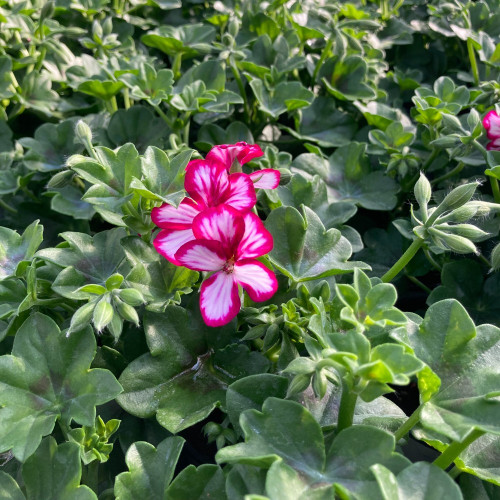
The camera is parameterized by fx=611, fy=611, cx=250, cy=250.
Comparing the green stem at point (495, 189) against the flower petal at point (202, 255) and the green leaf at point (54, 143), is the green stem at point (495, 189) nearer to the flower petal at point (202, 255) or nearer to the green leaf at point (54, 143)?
the flower petal at point (202, 255)

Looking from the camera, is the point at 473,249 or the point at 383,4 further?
the point at 383,4

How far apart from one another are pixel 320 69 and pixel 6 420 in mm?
Result: 1179

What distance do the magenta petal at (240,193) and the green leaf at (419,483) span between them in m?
0.42

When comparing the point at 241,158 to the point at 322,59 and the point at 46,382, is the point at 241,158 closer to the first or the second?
the point at 46,382

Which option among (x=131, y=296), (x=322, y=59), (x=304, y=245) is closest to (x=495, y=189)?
(x=304, y=245)

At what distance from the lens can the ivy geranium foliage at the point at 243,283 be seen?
773 millimetres

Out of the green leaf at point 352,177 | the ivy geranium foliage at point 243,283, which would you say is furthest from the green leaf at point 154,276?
the green leaf at point 352,177

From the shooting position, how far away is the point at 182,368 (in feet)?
3.29

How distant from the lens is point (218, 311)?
0.90 m

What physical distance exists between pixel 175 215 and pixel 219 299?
0.48ft

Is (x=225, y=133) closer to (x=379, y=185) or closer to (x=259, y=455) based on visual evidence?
(x=379, y=185)

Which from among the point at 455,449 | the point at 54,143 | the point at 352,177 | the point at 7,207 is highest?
the point at 455,449

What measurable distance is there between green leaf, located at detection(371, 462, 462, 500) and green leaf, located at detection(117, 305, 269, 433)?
0.31m

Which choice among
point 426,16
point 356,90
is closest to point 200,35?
point 356,90
